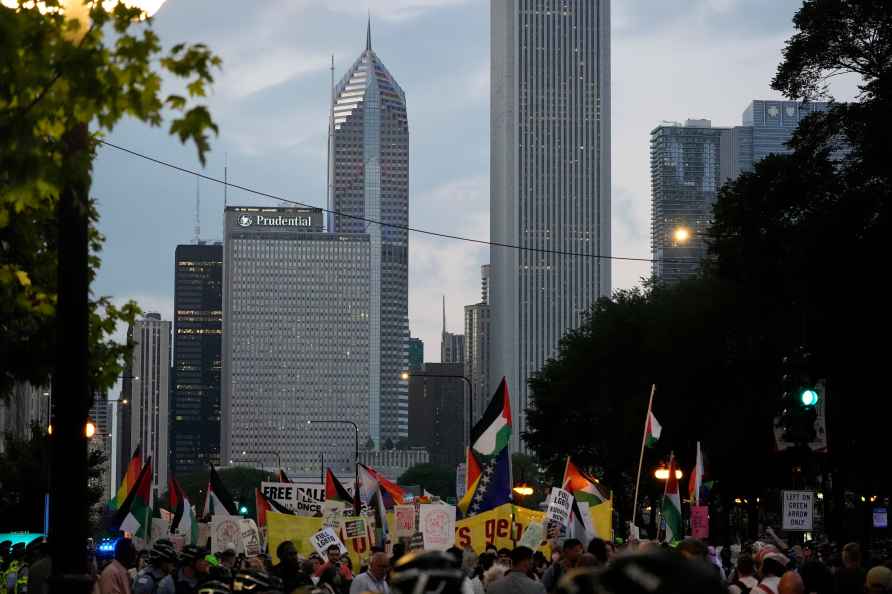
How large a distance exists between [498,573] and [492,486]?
24.8 feet

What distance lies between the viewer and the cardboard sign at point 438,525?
2227 cm

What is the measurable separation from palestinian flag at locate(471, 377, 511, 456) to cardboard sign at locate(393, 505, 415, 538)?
2.10 m

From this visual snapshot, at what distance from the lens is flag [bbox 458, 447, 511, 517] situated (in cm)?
2423

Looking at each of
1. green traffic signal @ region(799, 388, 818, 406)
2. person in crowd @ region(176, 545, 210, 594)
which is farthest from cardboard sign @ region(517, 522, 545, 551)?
person in crowd @ region(176, 545, 210, 594)

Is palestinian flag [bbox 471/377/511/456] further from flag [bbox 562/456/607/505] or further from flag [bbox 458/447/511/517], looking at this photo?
flag [bbox 562/456/607/505]

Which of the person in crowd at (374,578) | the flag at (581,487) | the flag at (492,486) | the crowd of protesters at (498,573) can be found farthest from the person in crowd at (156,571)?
the flag at (581,487)

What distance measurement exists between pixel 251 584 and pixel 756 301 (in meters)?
33.9

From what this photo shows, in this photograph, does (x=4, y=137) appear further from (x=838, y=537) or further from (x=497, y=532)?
(x=838, y=537)

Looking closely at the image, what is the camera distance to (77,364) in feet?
31.7

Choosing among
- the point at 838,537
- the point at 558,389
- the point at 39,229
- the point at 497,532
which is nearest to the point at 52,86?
the point at 39,229

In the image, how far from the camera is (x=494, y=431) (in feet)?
81.5

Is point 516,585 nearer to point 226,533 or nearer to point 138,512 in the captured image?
point 226,533

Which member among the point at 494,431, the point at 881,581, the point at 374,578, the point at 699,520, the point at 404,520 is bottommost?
the point at 699,520

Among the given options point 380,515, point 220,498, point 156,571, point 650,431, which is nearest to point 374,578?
point 156,571
